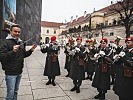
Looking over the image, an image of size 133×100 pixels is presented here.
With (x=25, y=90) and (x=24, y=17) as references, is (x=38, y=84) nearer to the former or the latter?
(x=25, y=90)

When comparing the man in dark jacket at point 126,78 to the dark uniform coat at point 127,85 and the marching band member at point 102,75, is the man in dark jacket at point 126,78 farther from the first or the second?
the marching band member at point 102,75

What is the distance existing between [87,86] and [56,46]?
1.95 metres

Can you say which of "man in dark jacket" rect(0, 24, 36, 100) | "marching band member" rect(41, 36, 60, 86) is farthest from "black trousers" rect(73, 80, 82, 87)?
"man in dark jacket" rect(0, 24, 36, 100)

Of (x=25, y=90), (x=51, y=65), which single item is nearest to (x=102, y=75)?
(x=51, y=65)

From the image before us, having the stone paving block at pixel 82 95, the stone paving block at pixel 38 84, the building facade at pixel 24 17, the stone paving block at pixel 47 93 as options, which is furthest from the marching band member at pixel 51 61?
the building facade at pixel 24 17

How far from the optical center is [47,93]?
6395mm

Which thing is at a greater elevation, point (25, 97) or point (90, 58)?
point (90, 58)

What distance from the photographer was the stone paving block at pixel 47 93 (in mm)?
6094

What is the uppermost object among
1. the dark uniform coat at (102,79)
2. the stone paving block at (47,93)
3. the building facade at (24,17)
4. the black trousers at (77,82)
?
the building facade at (24,17)

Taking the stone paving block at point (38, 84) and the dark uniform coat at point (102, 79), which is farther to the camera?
the stone paving block at point (38, 84)

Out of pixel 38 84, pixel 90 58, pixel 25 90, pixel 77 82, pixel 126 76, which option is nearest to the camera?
pixel 126 76

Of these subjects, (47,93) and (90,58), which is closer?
(47,93)

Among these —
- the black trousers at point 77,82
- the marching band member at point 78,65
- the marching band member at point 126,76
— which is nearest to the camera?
the marching band member at point 126,76

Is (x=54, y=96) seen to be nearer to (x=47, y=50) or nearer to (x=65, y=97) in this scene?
(x=65, y=97)
